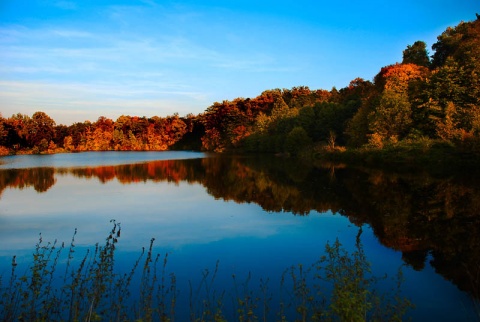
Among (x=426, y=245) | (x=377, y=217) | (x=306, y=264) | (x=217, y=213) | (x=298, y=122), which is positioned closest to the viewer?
(x=306, y=264)

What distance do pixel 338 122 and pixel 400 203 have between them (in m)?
50.4

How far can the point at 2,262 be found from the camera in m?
11.2

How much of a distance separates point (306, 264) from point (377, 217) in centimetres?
735

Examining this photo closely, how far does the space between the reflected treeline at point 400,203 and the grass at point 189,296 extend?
2449mm

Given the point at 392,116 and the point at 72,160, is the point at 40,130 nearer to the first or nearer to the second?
the point at 72,160

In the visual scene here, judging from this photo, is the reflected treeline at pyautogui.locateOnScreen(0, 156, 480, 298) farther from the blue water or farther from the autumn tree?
the autumn tree

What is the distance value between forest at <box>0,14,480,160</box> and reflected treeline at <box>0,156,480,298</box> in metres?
12.4

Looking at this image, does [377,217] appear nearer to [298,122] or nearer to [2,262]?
[2,262]

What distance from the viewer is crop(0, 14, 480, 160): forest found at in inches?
1604

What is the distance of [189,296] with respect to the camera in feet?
28.6

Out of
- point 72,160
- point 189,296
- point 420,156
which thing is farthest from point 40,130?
point 189,296

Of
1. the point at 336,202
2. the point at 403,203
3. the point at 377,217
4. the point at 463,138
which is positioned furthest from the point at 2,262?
the point at 463,138

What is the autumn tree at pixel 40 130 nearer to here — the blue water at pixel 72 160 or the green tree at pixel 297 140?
the blue water at pixel 72 160

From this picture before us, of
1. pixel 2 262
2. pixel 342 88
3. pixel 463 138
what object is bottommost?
pixel 2 262
